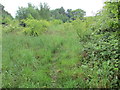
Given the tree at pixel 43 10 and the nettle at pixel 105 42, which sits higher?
the tree at pixel 43 10

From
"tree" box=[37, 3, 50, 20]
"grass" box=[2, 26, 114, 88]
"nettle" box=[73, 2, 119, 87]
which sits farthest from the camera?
"tree" box=[37, 3, 50, 20]

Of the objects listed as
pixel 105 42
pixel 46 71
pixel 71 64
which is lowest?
pixel 46 71

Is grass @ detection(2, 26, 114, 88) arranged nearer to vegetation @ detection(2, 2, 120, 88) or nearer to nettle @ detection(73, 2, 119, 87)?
vegetation @ detection(2, 2, 120, 88)

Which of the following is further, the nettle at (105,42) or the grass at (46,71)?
the grass at (46,71)

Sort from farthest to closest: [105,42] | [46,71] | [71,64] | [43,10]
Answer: [43,10] < [71,64] < [46,71] < [105,42]

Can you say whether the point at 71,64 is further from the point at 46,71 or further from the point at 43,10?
the point at 43,10

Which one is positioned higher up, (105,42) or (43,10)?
(43,10)

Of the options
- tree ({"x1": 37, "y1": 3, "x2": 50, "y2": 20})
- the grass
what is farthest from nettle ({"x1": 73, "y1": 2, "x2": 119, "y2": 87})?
tree ({"x1": 37, "y1": 3, "x2": 50, "y2": 20})

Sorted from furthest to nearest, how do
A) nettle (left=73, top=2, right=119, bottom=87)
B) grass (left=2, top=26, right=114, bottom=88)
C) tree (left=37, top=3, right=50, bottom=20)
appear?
tree (left=37, top=3, right=50, bottom=20)
grass (left=2, top=26, right=114, bottom=88)
nettle (left=73, top=2, right=119, bottom=87)

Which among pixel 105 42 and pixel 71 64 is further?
pixel 71 64

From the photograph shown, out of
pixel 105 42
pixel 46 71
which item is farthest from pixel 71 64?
pixel 105 42

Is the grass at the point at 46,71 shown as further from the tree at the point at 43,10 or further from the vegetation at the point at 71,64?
the tree at the point at 43,10

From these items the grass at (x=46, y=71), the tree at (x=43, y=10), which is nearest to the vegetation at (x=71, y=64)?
the grass at (x=46, y=71)

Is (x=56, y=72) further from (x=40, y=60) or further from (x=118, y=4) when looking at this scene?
(x=118, y=4)
